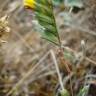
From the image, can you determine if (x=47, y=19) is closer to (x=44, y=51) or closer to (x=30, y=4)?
(x=30, y=4)

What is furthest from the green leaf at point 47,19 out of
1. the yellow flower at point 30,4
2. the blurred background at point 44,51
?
the blurred background at point 44,51

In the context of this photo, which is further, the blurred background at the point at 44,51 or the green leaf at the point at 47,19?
the blurred background at the point at 44,51

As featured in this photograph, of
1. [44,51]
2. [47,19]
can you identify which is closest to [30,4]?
[47,19]

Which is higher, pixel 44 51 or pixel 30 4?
pixel 30 4

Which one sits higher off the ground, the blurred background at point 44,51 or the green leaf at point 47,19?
the green leaf at point 47,19

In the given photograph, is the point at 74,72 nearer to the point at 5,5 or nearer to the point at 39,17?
the point at 39,17

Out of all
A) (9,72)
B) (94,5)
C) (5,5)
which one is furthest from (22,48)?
(94,5)

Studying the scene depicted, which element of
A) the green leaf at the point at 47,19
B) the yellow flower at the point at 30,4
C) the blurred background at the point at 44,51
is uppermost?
the yellow flower at the point at 30,4

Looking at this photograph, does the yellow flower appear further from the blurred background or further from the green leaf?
the blurred background

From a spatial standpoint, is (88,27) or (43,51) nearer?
(88,27)

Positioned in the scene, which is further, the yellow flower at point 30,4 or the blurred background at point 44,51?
the blurred background at point 44,51

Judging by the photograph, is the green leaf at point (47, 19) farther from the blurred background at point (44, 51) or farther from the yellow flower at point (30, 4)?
the blurred background at point (44, 51)
